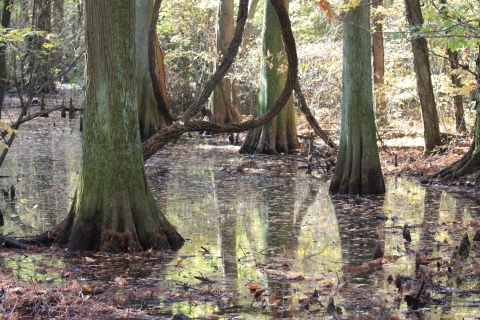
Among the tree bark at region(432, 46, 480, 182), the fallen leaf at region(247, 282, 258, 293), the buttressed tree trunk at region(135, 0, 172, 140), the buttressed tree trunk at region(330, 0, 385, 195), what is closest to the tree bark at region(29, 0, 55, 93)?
the buttressed tree trunk at region(135, 0, 172, 140)

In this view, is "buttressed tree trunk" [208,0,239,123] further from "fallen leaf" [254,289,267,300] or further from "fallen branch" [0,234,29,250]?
"fallen leaf" [254,289,267,300]

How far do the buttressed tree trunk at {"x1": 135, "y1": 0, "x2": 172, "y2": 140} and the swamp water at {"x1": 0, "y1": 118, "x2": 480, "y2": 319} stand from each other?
2.54m

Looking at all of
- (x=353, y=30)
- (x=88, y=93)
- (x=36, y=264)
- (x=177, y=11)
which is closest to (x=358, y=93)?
(x=353, y=30)

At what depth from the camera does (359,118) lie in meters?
12.1

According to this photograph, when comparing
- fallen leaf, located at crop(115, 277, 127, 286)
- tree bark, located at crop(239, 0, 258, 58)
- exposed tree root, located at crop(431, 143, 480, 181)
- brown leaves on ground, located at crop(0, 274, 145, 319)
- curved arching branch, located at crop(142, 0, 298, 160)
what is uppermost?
tree bark, located at crop(239, 0, 258, 58)

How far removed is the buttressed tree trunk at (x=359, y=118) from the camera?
12.1 meters

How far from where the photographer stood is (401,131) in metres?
20.8

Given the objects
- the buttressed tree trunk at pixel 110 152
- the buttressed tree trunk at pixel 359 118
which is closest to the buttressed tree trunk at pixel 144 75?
the buttressed tree trunk at pixel 359 118

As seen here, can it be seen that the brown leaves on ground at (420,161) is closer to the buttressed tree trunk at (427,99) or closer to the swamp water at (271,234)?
the buttressed tree trunk at (427,99)

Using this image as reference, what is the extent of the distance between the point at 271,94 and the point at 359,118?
606 centimetres

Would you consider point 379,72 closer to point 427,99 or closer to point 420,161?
point 427,99

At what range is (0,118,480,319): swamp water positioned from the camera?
5.96m

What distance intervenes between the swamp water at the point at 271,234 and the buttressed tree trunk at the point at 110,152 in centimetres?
59

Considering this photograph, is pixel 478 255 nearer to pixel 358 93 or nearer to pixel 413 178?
pixel 358 93
